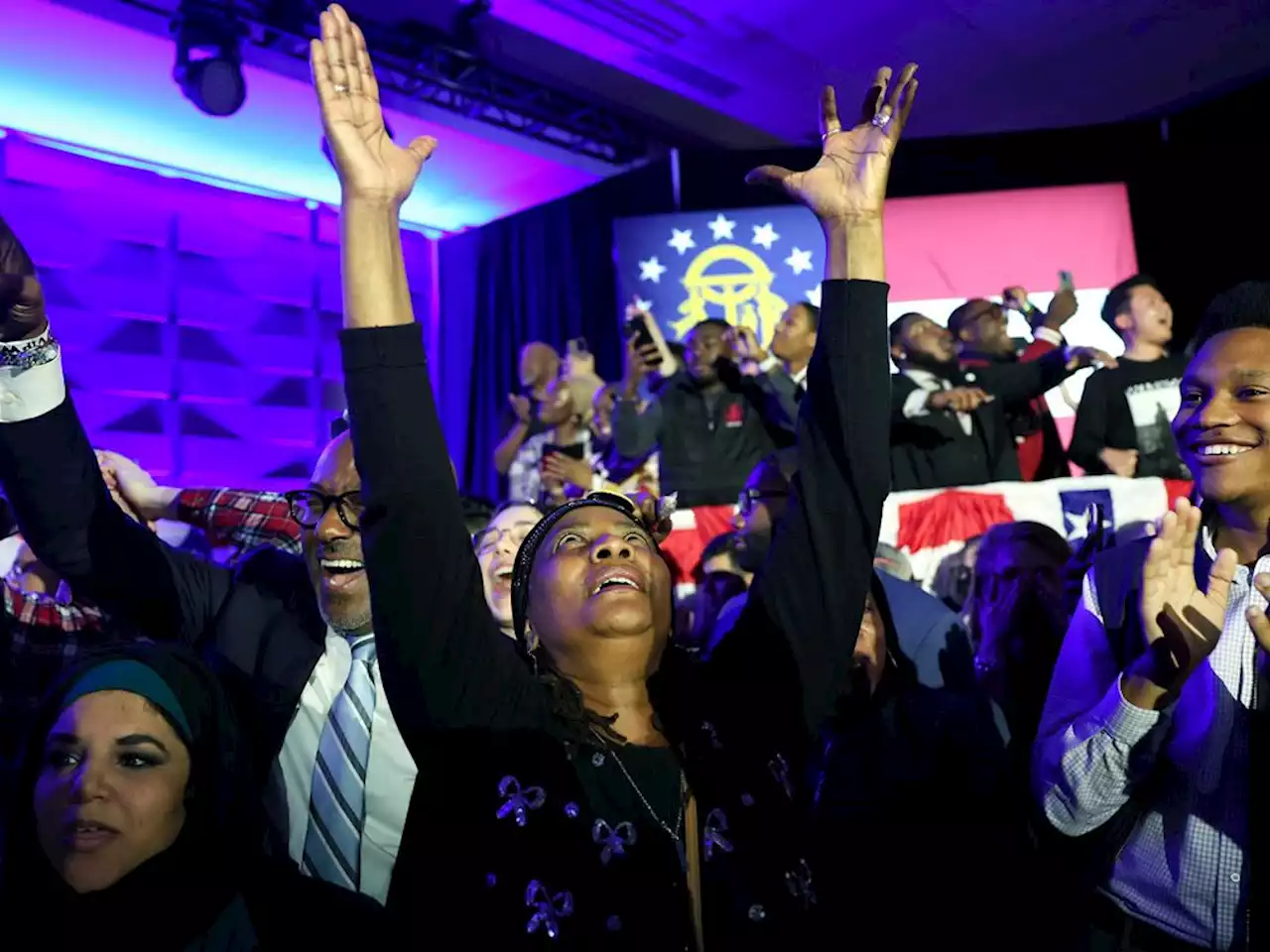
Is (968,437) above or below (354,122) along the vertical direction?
below

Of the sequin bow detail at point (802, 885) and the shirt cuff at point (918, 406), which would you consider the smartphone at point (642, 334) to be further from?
the sequin bow detail at point (802, 885)

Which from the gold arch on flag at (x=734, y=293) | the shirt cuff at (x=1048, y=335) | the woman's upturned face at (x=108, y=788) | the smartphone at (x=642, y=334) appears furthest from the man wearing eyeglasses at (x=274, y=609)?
the gold arch on flag at (x=734, y=293)

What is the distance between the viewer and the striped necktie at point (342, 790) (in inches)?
71.7

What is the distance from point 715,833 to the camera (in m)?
1.40

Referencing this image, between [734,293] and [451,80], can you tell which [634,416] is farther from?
[451,80]

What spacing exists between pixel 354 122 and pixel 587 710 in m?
0.90

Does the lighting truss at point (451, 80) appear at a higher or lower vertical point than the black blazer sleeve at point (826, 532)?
higher

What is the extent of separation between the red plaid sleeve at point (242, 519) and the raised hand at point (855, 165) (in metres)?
1.79

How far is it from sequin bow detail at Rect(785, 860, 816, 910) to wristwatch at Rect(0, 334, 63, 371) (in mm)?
1534

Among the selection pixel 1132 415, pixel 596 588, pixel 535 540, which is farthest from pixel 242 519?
pixel 1132 415

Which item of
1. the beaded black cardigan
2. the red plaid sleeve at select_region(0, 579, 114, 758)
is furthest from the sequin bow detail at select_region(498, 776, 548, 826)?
the red plaid sleeve at select_region(0, 579, 114, 758)

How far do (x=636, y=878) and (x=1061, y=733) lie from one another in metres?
0.79

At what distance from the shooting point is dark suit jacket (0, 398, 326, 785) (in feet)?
6.13

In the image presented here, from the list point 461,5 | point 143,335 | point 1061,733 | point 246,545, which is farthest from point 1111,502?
point 143,335
